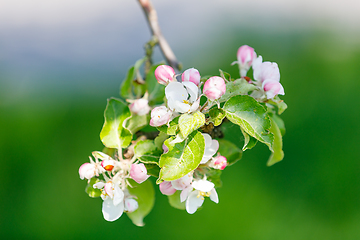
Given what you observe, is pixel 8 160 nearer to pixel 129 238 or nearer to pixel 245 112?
pixel 129 238

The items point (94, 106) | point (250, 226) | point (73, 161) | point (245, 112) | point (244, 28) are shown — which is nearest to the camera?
point (245, 112)

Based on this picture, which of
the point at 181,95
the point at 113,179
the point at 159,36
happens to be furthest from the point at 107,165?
the point at 159,36

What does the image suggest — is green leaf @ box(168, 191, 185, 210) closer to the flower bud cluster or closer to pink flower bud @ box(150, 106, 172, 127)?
the flower bud cluster

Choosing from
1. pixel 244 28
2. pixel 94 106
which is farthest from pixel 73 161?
pixel 244 28

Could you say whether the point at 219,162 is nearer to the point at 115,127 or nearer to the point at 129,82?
the point at 115,127

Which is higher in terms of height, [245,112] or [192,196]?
[245,112]

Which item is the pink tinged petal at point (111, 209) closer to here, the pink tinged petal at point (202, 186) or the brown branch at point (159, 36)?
the pink tinged petal at point (202, 186)

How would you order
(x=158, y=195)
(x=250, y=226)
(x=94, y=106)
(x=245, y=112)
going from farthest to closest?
(x=94, y=106)
(x=158, y=195)
(x=250, y=226)
(x=245, y=112)

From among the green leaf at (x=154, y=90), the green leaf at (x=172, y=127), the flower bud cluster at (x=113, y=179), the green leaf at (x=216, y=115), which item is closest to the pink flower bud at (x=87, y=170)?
the flower bud cluster at (x=113, y=179)
